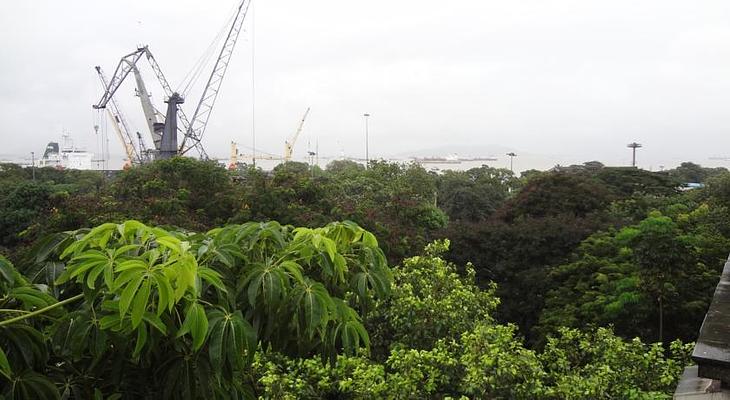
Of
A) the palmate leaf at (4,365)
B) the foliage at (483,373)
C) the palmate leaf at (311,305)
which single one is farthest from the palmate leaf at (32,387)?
the foliage at (483,373)

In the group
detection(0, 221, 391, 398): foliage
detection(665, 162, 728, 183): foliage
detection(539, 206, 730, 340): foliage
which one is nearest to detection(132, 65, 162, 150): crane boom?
detection(539, 206, 730, 340): foliage

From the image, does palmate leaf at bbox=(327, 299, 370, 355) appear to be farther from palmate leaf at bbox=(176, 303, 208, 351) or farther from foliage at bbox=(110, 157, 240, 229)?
foliage at bbox=(110, 157, 240, 229)

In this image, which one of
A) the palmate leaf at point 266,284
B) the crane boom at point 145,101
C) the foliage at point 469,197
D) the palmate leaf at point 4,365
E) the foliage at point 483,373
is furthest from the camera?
the crane boom at point 145,101

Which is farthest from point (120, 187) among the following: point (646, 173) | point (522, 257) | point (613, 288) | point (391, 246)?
point (646, 173)

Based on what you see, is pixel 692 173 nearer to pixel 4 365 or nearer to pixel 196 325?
pixel 196 325

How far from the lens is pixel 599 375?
15.3 feet

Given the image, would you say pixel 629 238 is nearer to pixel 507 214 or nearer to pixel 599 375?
pixel 599 375

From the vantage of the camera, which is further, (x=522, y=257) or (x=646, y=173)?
(x=646, y=173)

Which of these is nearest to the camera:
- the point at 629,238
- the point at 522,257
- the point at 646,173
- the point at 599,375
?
the point at 599,375

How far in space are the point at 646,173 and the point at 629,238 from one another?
2076 centimetres

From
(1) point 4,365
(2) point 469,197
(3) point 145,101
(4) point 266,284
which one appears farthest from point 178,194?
(3) point 145,101

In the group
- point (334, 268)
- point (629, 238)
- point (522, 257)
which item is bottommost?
point (522, 257)

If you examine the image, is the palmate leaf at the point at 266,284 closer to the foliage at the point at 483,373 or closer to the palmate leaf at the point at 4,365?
the palmate leaf at the point at 4,365

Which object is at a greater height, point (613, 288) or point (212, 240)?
point (212, 240)
